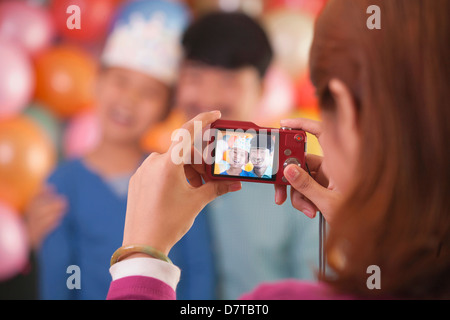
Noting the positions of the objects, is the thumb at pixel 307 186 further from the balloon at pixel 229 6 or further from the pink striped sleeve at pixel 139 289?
the balloon at pixel 229 6

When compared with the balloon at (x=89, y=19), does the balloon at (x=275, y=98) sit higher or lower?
lower

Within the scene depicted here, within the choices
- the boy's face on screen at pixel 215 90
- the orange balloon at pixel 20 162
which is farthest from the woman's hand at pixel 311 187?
the orange balloon at pixel 20 162

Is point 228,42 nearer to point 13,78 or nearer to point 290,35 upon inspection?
point 290,35

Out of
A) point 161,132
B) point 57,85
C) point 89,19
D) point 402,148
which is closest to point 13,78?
point 57,85

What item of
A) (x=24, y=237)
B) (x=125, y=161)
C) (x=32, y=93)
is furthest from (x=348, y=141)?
(x=32, y=93)

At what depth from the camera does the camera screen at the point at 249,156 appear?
492 millimetres

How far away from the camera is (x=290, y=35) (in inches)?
52.2

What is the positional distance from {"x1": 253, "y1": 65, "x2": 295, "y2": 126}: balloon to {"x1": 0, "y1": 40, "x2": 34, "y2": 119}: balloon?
648 millimetres

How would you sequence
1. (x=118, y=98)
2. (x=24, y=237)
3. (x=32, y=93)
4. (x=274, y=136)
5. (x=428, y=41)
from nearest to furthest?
(x=428, y=41) < (x=274, y=136) < (x=118, y=98) < (x=24, y=237) < (x=32, y=93)

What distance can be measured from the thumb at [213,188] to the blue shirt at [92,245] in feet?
1.16

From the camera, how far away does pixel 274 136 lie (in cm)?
49
